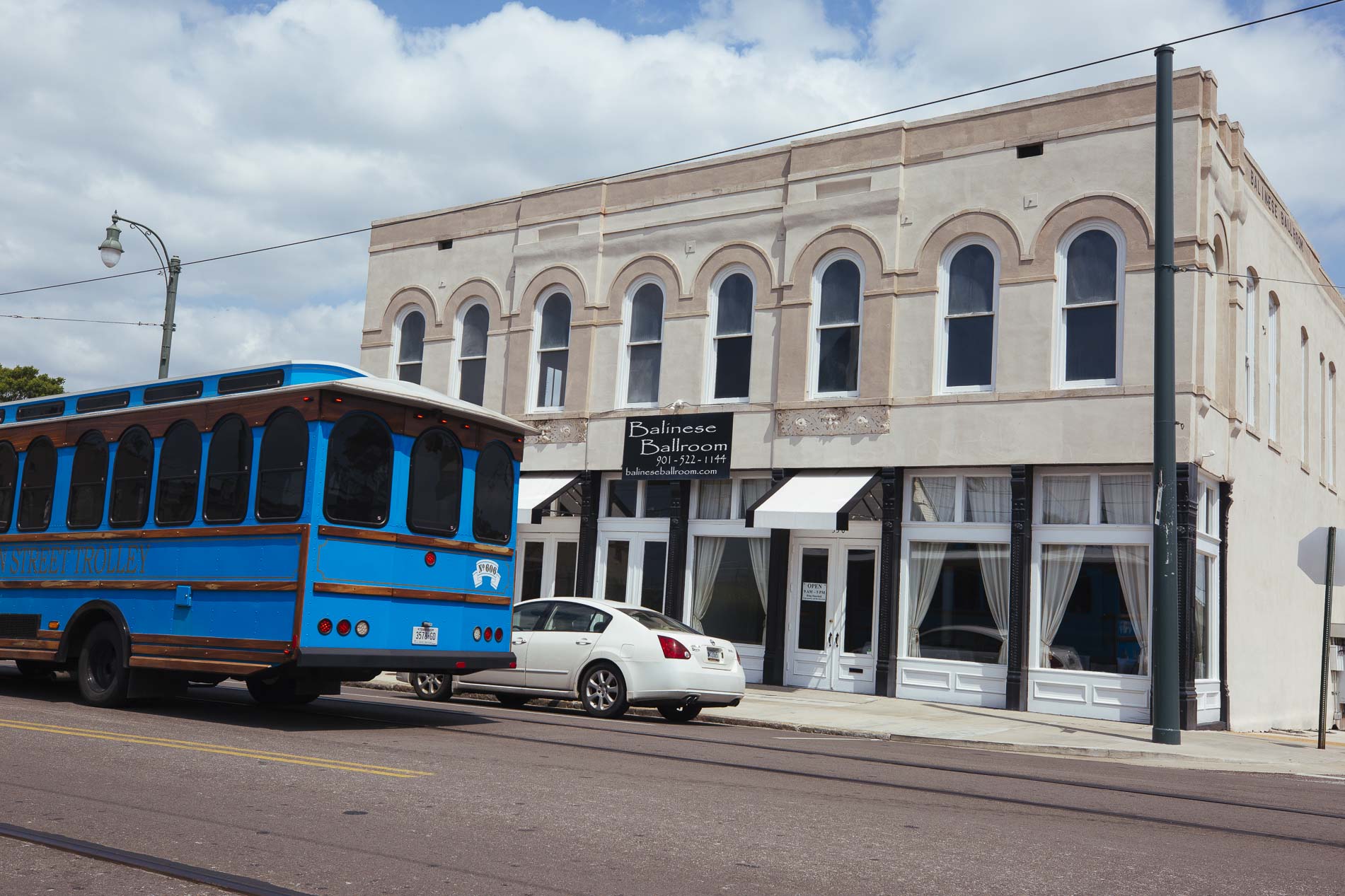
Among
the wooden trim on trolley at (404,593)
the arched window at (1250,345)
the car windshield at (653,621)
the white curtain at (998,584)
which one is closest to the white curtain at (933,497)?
the white curtain at (998,584)

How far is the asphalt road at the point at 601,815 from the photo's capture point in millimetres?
5871

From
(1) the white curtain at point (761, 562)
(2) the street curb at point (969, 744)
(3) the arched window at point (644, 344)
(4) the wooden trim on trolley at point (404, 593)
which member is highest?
(3) the arched window at point (644, 344)

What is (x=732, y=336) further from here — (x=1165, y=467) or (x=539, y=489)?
(x=1165, y=467)

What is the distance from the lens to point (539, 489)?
75.6 ft

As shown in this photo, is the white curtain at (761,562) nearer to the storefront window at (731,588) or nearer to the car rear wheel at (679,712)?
the storefront window at (731,588)

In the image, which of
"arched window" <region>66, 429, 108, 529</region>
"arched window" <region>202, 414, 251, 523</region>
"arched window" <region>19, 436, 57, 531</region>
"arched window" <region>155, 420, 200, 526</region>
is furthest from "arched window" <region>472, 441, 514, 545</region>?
"arched window" <region>19, 436, 57, 531</region>

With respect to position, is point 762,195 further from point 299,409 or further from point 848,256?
point 299,409

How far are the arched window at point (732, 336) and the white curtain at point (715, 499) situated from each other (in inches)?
57.7

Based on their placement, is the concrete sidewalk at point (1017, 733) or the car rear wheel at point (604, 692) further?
the car rear wheel at point (604, 692)

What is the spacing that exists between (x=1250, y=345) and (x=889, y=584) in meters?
7.23

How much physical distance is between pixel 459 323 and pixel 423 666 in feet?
47.6

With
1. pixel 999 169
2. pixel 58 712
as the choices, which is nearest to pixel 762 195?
pixel 999 169

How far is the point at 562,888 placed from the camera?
18.1 ft

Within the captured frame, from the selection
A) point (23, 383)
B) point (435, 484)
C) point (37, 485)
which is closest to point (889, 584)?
point (435, 484)
